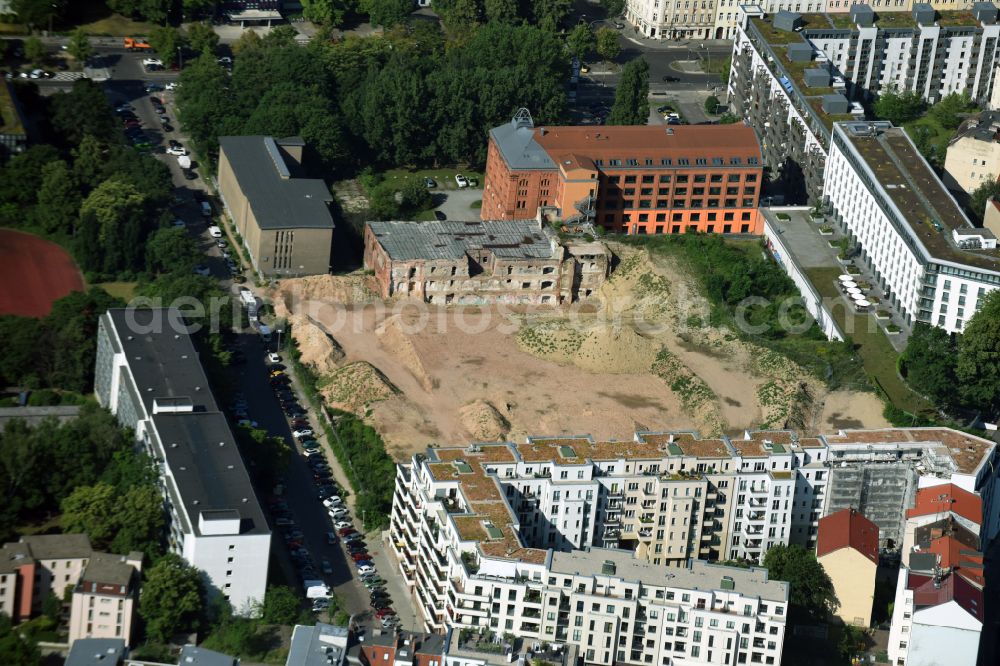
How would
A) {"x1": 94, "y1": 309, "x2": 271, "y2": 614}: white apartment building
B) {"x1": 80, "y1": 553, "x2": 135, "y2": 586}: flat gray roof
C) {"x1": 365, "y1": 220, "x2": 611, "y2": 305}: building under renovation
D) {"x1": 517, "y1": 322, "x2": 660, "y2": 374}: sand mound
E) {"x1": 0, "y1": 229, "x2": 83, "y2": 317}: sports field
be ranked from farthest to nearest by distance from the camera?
{"x1": 365, "y1": 220, "x2": 611, "y2": 305}: building under renovation, {"x1": 517, "y1": 322, "x2": 660, "y2": 374}: sand mound, {"x1": 0, "y1": 229, "x2": 83, "y2": 317}: sports field, {"x1": 94, "y1": 309, "x2": 271, "y2": 614}: white apartment building, {"x1": 80, "y1": 553, "x2": 135, "y2": 586}: flat gray roof

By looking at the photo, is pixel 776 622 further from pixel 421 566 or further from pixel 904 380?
pixel 904 380

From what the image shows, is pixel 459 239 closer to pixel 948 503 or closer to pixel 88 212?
pixel 88 212

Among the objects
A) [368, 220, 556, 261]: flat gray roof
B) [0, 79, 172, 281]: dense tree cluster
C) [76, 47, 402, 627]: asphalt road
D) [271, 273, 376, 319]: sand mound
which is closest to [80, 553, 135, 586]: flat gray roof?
[76, 47, 402, 627]: asphalt road

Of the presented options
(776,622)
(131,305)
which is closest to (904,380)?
(776,622)

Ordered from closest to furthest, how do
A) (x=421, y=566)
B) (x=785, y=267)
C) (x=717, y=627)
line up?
1. (x=717, y=627)
2. (x=421, y=566)
3. (x=785, y=267)

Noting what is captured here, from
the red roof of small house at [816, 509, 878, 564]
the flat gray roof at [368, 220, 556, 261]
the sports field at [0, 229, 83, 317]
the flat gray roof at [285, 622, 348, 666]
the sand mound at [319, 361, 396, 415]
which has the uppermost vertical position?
the flat gray roof at [368, 220, 556, 261]

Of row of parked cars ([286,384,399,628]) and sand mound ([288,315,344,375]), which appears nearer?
row of parked cars ([286,384,399,628])

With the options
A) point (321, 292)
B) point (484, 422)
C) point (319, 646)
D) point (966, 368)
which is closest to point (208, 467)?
point (319, 646)

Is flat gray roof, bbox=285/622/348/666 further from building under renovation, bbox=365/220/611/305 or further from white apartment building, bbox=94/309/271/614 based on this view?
building under renovation, bbox=365/220/611/305
